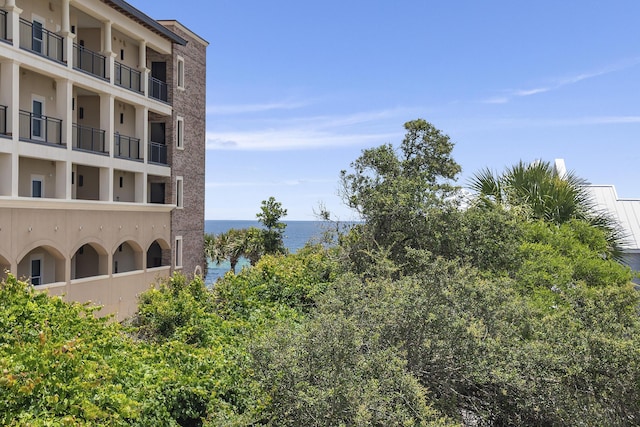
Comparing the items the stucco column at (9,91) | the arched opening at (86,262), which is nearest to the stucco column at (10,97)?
the stucco column at (9,91)

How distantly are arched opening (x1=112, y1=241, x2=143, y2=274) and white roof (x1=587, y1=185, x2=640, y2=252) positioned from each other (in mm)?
21051

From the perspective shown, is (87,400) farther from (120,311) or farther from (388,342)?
(120,311)

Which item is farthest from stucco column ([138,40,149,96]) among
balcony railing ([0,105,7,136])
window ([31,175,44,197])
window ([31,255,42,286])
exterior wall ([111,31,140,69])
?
window ([31,255,42,286])

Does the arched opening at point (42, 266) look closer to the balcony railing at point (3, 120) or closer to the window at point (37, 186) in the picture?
the window at point (37, 186)

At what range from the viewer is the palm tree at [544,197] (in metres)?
20.7

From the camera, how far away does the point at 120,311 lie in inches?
1016

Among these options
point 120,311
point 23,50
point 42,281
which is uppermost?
point 23,50

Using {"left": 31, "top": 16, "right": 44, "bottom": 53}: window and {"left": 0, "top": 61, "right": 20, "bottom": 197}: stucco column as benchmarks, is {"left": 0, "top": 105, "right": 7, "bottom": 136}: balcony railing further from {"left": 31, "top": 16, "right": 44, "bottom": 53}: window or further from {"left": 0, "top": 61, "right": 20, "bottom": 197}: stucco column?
{"left": 31, "top": 16, "right": 44, "bottom": 53}: window

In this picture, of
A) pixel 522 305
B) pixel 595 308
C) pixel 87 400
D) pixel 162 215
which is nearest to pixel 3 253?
pixel 162 215

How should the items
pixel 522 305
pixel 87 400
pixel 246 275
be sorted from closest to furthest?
pixel 87 400 → pixel 522 305 → pixel 246 275

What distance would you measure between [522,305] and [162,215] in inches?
894

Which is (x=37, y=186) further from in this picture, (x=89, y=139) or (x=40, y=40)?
(x=40, y=40)

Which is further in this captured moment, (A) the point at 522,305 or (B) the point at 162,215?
(B) the point at 162,215

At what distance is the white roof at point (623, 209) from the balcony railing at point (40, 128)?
2206 centimetres
